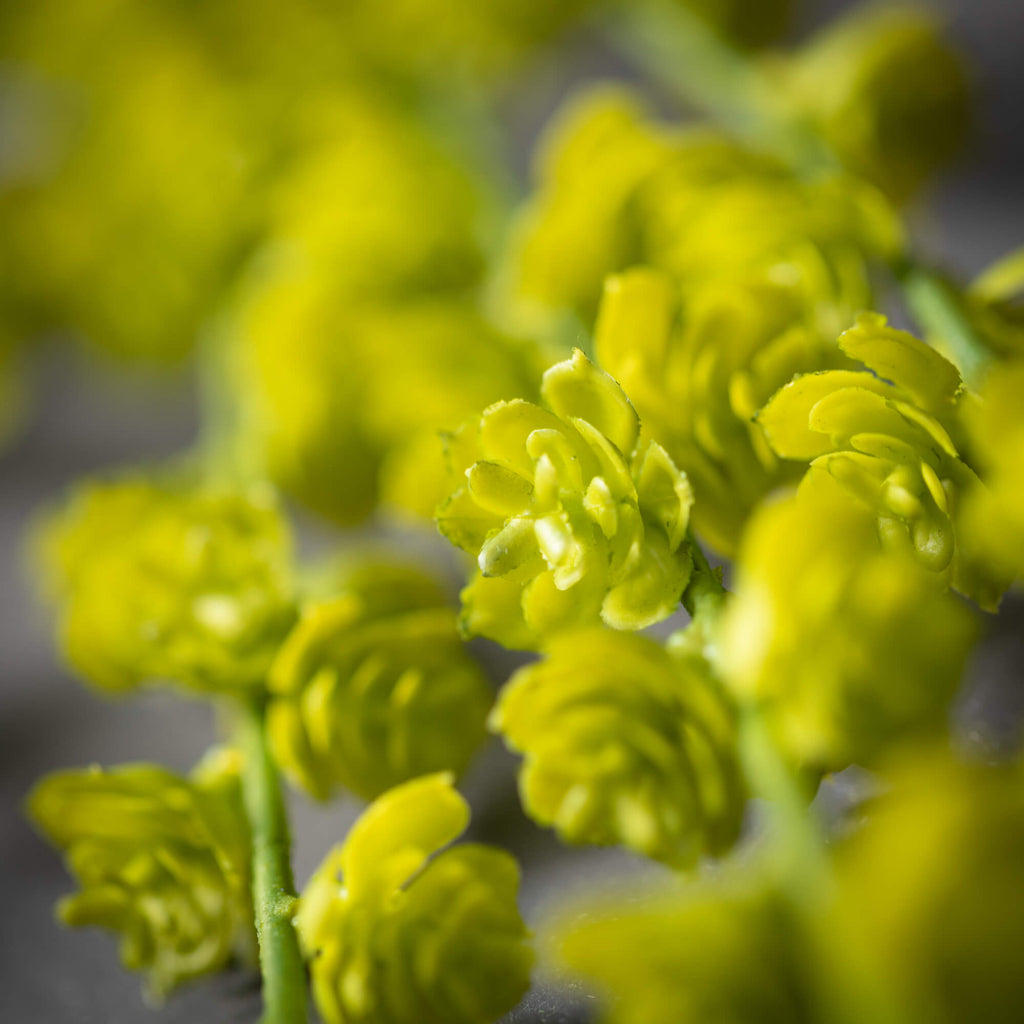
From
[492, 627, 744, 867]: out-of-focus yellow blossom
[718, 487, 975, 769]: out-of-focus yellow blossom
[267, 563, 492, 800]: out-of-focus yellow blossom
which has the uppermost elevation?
[718, 487, 975, 769]: out-of-focus yellow blossom

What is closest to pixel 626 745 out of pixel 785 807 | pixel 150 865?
pixel 785 807

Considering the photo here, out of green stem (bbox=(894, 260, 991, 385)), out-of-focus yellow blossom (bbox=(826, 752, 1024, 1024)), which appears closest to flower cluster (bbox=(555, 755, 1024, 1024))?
out-of-focus yellow blossom (bbox=(826, 752, 1024, 1024))

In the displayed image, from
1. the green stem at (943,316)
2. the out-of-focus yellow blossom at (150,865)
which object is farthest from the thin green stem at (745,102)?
the out-of-focus yellow blossom at (150,865)

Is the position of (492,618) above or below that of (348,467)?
above

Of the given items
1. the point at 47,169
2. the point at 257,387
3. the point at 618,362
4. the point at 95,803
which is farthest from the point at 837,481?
the point at 47,169

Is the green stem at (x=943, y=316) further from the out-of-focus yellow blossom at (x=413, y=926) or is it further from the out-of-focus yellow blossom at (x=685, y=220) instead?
the out-of-focus yellow blossom at (x=413, y=926)

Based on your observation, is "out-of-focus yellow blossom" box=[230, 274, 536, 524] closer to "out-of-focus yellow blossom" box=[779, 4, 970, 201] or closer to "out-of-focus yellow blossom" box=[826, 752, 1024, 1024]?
"out-of-focus yellow blossom" box=[779, 4, 970, 201]

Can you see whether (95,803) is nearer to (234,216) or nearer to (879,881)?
(879,881)
